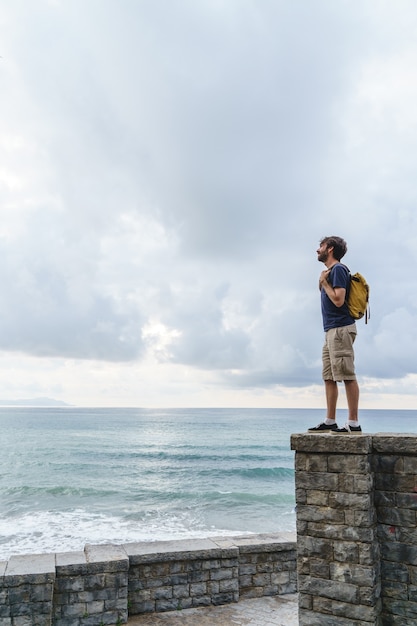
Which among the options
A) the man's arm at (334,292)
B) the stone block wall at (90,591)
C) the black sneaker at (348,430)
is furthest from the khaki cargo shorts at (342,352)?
the stone block wall at (90,591)

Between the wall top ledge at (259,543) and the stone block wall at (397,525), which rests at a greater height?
the stone block wall at (397,525)

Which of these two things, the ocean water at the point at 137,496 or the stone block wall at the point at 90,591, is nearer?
the stone block wall at the point at 90,591

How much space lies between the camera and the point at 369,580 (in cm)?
431

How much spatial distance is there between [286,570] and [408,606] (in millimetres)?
2451

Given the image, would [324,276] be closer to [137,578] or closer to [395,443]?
[395,443]

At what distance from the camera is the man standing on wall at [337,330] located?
4.80m

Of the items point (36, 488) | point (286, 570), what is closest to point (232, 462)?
point (36, 488)

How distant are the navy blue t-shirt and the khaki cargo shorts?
66mm

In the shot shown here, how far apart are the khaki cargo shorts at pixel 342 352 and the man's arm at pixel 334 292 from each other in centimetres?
30

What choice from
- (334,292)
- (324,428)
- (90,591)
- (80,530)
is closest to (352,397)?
(324,428)

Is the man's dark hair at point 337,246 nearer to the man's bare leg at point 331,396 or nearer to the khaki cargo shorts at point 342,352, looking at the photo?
the khaki cargo shorts at point 342,352

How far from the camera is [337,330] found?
487 cm

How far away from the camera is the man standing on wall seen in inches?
189

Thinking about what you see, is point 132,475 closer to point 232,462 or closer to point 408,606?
point 232,462
